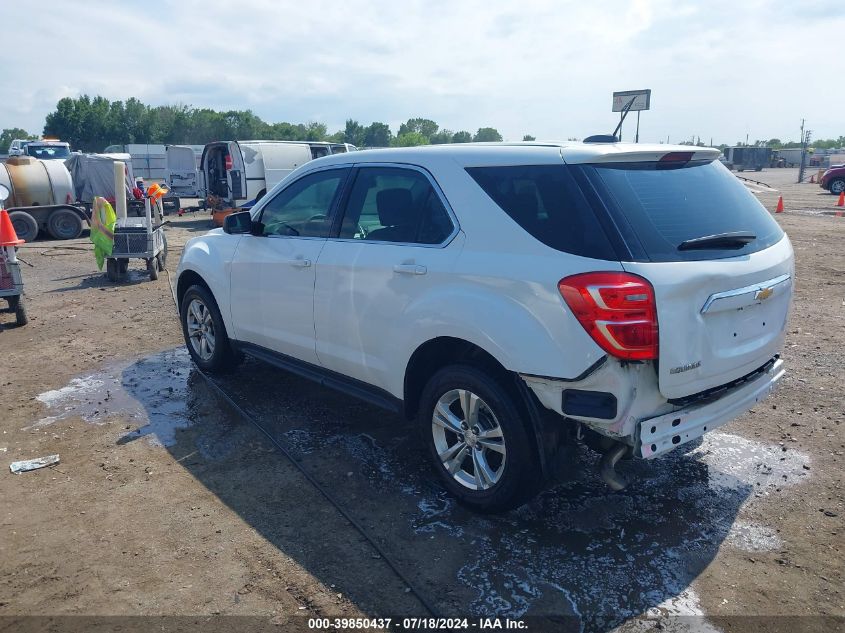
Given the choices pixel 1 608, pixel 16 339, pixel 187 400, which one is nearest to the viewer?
pixel 1 608

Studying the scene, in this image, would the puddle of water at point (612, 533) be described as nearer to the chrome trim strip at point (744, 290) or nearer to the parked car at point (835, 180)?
the chrome trim strip at point (744, 290)

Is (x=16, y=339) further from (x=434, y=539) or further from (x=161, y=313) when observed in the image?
(x=434, y=539)

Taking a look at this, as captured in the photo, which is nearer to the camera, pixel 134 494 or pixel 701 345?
pixel 701 345

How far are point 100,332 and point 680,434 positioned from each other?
6846 millimetres

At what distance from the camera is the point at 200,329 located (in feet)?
20.1

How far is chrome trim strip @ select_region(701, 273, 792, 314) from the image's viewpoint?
10.3 ft

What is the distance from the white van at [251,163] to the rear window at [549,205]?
16.1m

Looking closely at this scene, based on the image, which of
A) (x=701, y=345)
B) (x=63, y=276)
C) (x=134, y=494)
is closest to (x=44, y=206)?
(x=63, y=276)

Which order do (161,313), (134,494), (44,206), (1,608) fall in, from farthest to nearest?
1. (44,206)
2. (161,313)
3. (134,494)
4. (1,608)

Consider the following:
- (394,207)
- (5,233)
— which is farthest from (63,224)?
(394,207)

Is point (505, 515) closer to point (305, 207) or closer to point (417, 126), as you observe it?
point (305, 207)

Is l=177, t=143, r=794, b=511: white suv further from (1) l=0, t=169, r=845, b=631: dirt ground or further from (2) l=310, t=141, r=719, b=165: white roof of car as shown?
(1) l=0, t=169, r=845, b=631: dirt ground

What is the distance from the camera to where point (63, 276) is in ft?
39.1

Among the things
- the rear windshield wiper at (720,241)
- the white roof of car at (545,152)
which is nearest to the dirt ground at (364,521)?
the rear windshield wiper at (720,241)
